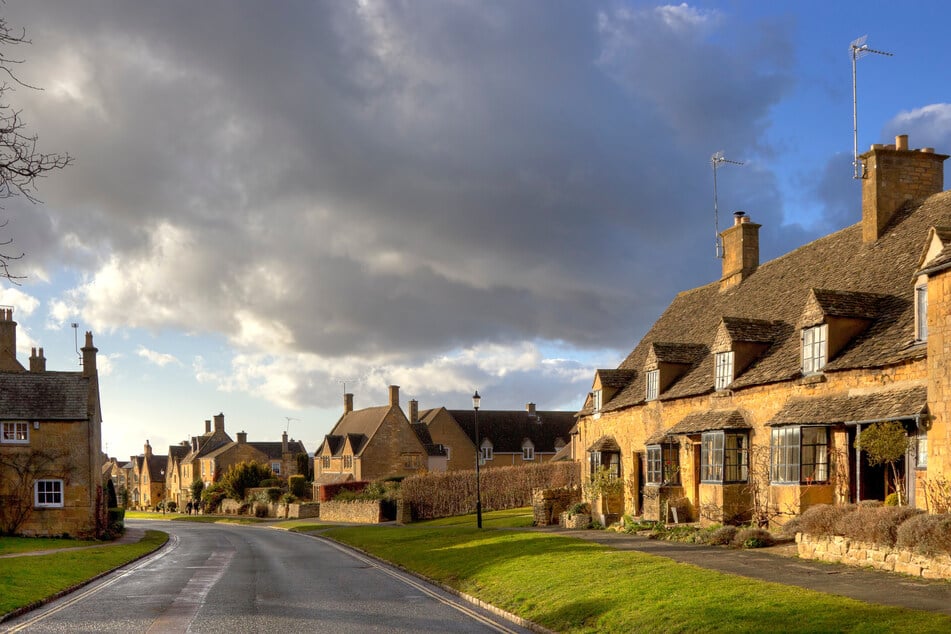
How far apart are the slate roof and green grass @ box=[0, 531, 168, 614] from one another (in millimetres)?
19750

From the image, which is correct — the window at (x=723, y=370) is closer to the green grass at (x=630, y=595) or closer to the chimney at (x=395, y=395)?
the green grass at (x=630, y=595)

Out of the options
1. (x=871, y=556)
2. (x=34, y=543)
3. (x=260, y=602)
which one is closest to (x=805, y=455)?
(x=871, y=556)

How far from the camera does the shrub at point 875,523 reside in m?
17.2

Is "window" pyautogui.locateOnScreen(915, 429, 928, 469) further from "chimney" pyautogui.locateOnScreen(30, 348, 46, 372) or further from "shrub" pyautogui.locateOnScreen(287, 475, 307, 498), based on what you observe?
"shrub" pyautogui.locateOnScreen(287, 475, 307, 498)

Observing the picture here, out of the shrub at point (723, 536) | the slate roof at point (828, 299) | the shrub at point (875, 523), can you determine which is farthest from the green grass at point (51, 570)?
the slate roof at point (828, 299)

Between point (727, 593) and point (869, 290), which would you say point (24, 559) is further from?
point (869, 290)

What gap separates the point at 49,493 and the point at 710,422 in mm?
32100

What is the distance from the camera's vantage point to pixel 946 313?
17.9 m

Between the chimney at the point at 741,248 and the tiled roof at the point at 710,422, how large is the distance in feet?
25.1

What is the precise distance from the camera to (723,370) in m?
28.7

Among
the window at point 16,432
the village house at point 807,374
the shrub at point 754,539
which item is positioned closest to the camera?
the village house at point 807,374

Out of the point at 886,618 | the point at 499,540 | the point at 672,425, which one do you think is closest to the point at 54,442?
the point at 499,540

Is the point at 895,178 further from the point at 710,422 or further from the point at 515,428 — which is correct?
the point at 515,428

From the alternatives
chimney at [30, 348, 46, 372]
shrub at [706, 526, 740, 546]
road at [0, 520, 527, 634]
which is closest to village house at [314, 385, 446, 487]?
chimney at [30, 348, 46, 372]
